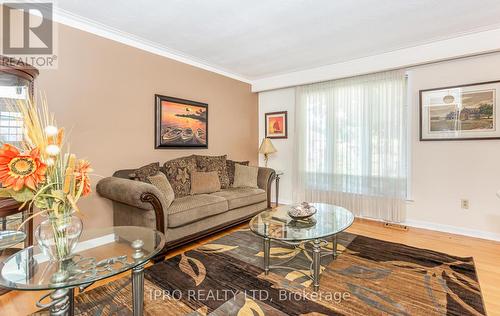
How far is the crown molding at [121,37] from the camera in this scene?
2535 mm

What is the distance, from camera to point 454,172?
319 centimetres

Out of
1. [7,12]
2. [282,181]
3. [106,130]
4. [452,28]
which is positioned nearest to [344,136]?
[282,181]

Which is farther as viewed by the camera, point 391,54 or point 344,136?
point 344,136

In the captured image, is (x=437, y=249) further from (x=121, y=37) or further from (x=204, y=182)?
(x=121, y=37)

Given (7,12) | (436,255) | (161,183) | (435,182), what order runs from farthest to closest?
1. (435,182)
2. (161,183)
3. (436,255)
4. (7,12)

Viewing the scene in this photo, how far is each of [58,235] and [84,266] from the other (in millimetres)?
223

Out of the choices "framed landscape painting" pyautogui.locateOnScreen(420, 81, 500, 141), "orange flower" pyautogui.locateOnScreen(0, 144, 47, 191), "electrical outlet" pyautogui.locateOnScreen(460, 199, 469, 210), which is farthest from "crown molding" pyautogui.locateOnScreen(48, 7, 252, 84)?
"electrical outlet" pyautogui.locateOnScreen(460, 199, 469, 210)

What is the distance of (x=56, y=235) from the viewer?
1.26 metres

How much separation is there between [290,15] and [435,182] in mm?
2826

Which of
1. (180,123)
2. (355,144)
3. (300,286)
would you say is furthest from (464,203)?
(180,123)

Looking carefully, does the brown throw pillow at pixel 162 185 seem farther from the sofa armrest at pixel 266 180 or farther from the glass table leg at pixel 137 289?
the sofa armrest at pixel 266 180

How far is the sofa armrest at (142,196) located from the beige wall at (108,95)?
0.55 meters

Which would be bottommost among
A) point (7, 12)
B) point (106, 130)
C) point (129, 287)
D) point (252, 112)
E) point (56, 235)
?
point (129, 287)

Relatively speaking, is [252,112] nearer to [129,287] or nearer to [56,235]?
[129,287]
